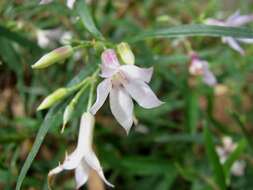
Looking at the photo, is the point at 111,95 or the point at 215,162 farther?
the point at 215,162

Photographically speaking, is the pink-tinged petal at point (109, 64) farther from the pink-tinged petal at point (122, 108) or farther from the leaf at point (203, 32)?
the leaf at point (203, 32)

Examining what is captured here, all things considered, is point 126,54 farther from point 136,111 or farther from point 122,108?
point 136,111

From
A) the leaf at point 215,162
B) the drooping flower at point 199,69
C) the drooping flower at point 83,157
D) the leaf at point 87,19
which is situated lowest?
the leaf at point 215,162

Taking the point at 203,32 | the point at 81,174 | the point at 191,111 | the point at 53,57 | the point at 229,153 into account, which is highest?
the point at 53,57

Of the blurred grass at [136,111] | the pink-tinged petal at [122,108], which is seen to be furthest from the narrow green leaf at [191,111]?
the pink-tinged petal at [122,108]

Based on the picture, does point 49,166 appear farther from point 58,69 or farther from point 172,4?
point 172,4

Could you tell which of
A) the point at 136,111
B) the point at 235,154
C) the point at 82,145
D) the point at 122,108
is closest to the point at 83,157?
the point at 82,145
